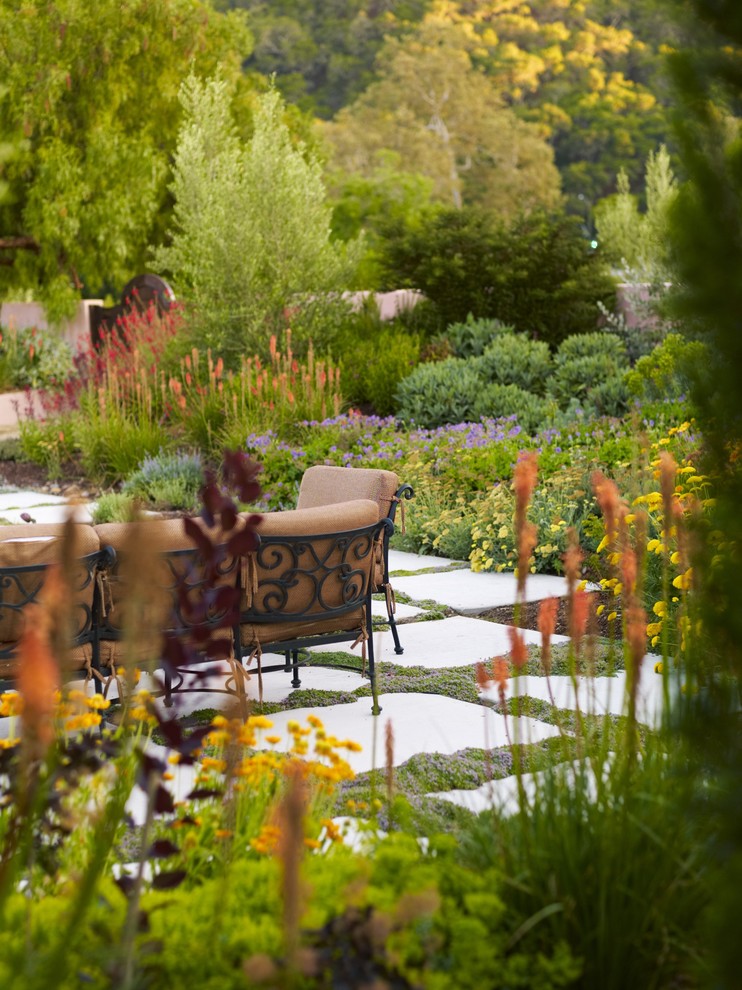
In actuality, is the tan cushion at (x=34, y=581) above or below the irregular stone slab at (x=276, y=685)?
above

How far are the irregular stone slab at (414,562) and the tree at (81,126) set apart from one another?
12.4 meters

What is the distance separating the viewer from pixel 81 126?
19594 mm

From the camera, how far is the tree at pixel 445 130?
44906 millimetres

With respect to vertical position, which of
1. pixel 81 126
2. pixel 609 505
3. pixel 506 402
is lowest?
pixel 506 402

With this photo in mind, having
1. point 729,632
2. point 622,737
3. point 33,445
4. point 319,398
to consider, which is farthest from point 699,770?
point 33,445

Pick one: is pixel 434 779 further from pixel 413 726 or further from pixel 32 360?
pixel 32 360

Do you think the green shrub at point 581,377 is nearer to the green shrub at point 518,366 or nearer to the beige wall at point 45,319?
the green shrub at point 518,366

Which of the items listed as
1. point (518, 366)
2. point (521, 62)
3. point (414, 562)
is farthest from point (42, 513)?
point (521, 62)

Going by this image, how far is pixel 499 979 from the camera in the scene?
1.85 metres

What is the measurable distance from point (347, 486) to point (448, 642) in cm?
95

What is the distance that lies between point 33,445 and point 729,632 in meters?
13.0

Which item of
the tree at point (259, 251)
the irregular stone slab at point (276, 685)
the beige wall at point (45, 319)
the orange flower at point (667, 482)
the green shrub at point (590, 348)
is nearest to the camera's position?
the orange flower at point (667, 482)

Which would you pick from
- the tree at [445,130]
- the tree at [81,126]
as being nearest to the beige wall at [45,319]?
the tree at [81,126]

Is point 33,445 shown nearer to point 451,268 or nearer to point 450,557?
point 451,268
